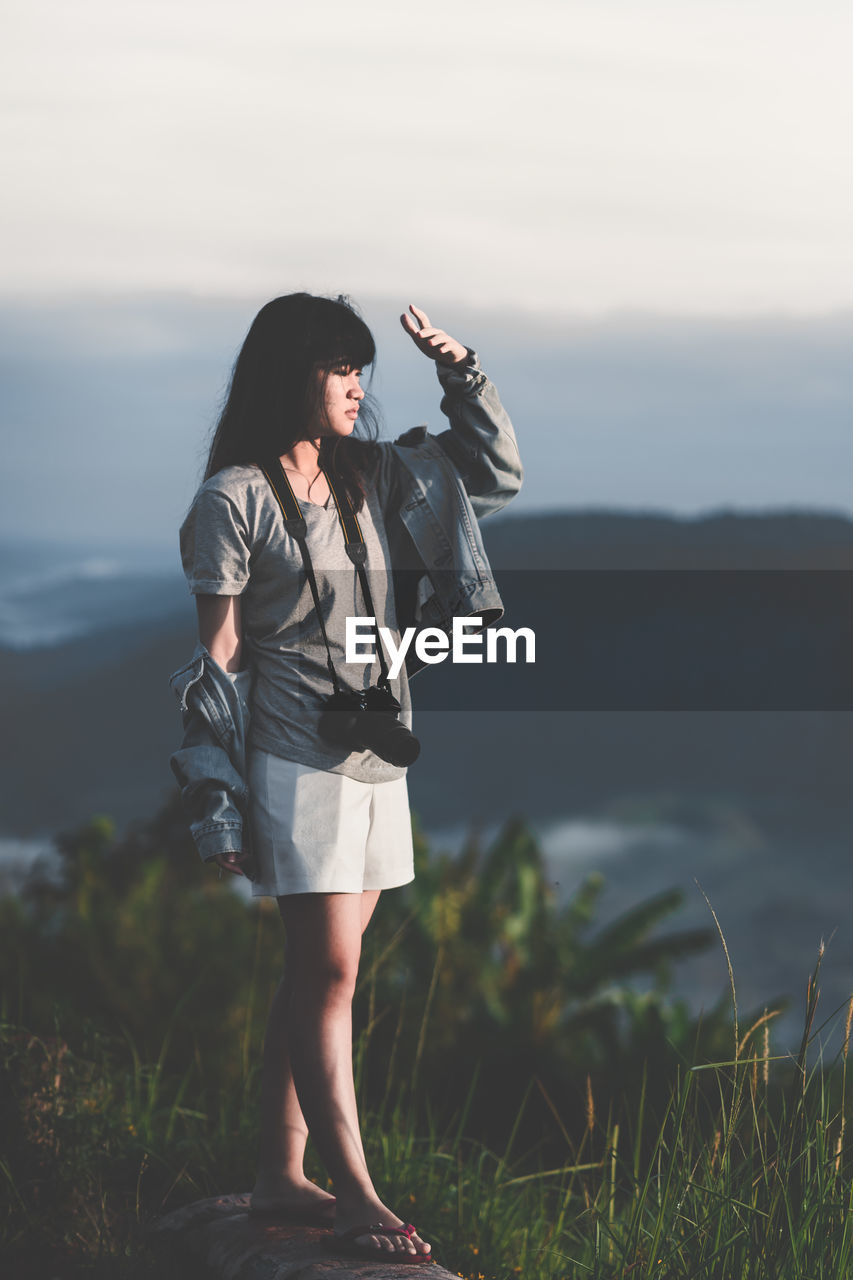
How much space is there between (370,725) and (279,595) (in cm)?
35

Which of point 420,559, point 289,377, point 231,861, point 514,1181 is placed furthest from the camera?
point 514,1181

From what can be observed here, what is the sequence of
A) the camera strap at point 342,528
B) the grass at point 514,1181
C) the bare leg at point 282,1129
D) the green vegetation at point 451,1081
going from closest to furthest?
1. the grass at point 514,1181
2. the green vegetation at point 451,1081
3. the camera strap at point 342,528
4. the bare leg at point 282,1129

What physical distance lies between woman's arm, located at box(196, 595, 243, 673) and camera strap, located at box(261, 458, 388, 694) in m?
0.18

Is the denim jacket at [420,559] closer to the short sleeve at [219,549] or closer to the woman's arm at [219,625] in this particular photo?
the woman's arm at [219,625]

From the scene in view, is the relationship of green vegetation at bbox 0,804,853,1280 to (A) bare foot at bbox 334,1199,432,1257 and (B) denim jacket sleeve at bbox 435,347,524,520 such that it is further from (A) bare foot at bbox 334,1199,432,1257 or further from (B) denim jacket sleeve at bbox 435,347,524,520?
(B) denim jacket sleeve at bbox 435,347,524,520

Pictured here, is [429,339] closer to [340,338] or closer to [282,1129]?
[340,338]

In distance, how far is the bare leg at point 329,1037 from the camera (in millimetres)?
2809

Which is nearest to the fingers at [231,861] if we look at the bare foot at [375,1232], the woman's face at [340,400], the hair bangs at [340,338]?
the bare foot at [375,1232]

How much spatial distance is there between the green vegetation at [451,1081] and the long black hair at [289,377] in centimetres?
153

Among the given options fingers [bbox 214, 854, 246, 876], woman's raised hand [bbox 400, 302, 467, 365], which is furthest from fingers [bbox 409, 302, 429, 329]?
fingers [bbox 214, 854, 246, 876]

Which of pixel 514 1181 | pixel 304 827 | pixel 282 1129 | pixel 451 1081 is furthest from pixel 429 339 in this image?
pixel 451 1081

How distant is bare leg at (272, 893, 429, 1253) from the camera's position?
281 centimetres

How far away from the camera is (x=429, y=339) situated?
2826mm

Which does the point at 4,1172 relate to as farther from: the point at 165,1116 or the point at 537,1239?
the point at 537,1239
